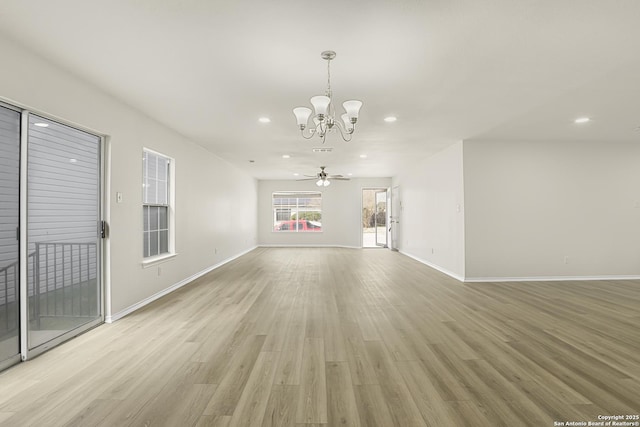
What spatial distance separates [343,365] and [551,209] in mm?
5318

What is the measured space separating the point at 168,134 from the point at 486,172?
17.8 feet

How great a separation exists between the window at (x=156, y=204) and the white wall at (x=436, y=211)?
16.5 ft

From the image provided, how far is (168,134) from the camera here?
4867mm

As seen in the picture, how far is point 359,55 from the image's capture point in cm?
265

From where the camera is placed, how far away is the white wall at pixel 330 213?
11.1 meters

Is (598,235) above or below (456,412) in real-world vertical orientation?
above

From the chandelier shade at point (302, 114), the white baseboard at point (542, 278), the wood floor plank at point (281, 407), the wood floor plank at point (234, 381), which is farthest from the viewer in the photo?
the white baseboard at point (542, 278)

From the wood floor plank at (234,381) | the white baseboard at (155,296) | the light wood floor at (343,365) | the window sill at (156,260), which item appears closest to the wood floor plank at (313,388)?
the light wood floor at (343,365)

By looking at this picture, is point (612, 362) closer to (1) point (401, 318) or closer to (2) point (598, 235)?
(1) point (401, 318)

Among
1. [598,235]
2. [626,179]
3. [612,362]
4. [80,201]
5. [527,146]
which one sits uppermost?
[527,146]

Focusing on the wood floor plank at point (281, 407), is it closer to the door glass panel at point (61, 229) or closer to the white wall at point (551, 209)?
the door glass panel at point (61, 229)

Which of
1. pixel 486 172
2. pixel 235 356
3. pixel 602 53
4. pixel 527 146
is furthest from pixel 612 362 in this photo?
pixel 527 146

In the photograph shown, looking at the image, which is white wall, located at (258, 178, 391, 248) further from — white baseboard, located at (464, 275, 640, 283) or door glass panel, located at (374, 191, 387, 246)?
white baseboard, located at (464, 275, 640, 283)

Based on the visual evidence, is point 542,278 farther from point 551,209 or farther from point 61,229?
point 61,229
